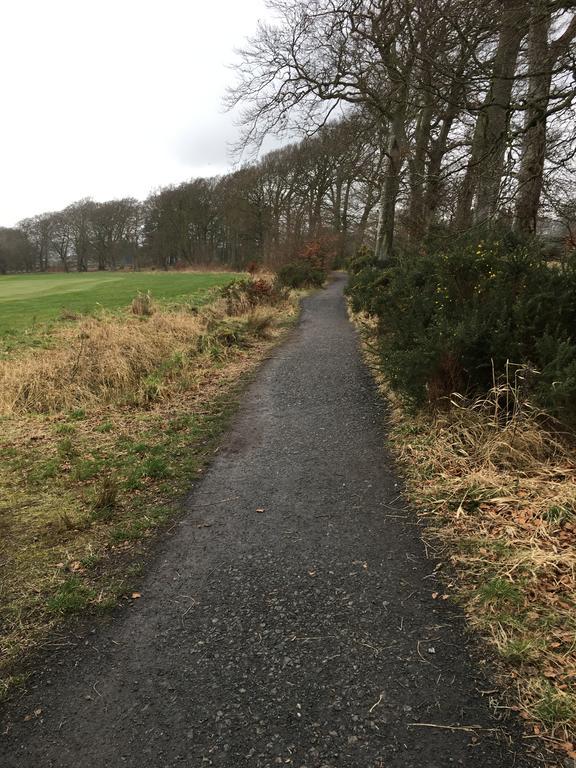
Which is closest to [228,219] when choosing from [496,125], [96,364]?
[496,125]

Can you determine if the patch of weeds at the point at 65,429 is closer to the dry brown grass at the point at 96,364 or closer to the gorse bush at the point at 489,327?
the dry brown grass at the point at 96,364

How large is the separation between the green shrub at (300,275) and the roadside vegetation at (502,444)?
16.9 meters

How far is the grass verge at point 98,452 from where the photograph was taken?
3.08m

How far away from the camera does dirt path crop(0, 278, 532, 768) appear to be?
204cm

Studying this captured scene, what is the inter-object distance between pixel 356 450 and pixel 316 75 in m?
11.7

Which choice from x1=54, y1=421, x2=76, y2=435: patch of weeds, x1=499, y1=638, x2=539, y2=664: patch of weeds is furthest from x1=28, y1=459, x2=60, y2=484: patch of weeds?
x1=499, y1=638, x2=539, y2=664: patch of weeds

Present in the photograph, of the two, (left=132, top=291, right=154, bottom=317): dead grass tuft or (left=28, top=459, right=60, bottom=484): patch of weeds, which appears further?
(left=132, top=291, right=154, bottom=317): dead grass tuft

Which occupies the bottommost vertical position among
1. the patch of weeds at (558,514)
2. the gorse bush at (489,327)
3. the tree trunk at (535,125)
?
the patch of weeds at (558,514)

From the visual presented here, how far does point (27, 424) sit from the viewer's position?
6426 mm

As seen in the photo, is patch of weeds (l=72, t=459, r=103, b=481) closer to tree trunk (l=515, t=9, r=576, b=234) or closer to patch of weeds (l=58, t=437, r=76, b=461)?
patch of weeds (l=58, t=437, r=76, b=461)

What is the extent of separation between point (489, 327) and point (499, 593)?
2.98 metres

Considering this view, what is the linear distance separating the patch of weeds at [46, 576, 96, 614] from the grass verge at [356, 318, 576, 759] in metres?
2.38

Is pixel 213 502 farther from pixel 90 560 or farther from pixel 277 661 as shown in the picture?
pixel 277 661

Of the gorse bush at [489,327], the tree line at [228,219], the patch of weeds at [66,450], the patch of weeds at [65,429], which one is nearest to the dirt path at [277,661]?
the gorse bush at [489,327]
